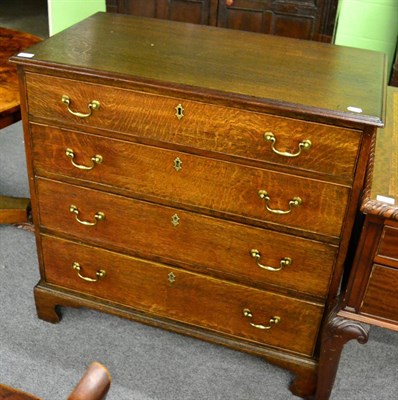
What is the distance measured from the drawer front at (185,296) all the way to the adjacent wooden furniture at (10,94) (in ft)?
1.53

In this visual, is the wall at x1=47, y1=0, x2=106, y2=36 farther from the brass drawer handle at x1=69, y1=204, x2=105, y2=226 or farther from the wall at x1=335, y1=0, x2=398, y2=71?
the brass drawer handle at x1=69, y1=204, x2=105, y2=226

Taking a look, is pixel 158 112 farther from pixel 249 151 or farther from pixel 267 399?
pixel 267 399

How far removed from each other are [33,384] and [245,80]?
1180 millimetres

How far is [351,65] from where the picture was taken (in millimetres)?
1637

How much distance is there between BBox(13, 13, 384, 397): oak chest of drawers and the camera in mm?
1409

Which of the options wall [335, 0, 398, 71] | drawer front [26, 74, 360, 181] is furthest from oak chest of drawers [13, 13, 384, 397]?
wall [335, 0, 398, 71]

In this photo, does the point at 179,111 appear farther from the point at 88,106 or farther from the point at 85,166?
the point at 85,166

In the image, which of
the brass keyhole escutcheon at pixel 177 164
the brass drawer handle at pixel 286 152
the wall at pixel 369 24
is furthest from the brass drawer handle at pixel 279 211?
the wall at pixel 369 24

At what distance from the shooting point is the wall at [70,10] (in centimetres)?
352

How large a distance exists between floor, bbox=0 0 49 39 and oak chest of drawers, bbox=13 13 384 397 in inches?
133

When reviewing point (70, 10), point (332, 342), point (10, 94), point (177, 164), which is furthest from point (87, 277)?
point (70, 10)

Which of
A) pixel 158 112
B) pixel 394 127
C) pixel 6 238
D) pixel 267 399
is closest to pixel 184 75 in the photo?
pixel 158 112

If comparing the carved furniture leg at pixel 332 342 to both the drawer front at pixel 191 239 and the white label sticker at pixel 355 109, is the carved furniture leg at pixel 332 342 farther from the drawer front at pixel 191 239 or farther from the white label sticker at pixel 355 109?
the white label sticker at pixel 355 109

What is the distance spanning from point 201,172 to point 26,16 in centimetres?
444
